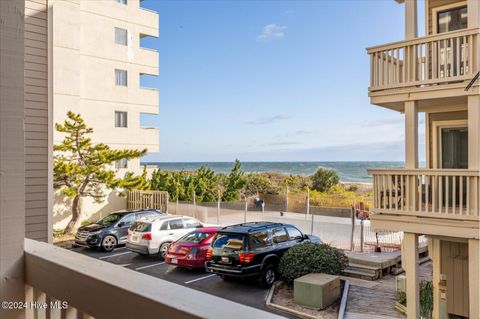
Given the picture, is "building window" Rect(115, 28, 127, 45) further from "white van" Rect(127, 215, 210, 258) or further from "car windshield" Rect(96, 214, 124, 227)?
"white van" Rect(127, 215, 210, 258)

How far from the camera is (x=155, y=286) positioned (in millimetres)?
906

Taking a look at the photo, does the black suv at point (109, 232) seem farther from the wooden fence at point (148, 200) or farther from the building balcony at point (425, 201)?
the building balcony at point (425, 201)

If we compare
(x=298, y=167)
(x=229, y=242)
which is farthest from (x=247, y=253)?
(x=298, y=167)

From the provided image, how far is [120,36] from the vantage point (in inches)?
740

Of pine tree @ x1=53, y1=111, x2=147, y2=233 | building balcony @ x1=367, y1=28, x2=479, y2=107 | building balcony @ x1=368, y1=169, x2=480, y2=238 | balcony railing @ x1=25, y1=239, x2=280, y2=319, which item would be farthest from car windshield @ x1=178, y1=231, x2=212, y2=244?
balcony railing @ x1=25, y1=239, x2=280, y2=319

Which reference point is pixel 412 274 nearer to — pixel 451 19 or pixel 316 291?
pixel 316 291

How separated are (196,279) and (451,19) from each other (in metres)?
7.81

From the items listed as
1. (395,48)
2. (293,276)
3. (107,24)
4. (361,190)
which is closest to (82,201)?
(107,24)

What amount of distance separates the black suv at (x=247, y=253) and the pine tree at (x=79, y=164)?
7.65 meters

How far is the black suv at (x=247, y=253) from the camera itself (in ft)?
28.6

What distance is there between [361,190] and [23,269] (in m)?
41.5

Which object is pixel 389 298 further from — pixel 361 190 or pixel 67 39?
pixel 361 190

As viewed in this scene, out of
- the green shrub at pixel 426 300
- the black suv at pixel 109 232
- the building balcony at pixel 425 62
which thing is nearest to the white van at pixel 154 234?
the black suv at pixel 109 232

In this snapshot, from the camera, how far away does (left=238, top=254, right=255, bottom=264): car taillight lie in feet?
28.4
